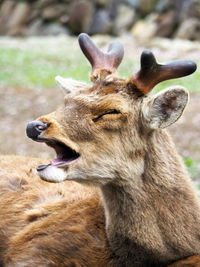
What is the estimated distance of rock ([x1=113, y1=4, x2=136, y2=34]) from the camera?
31375mm

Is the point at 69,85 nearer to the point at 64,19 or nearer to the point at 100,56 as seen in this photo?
the point at 100,56

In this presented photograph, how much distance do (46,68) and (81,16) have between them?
42.4ft

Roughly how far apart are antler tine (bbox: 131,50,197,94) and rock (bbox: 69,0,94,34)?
28.5 metres

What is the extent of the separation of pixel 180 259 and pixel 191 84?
40.0ft

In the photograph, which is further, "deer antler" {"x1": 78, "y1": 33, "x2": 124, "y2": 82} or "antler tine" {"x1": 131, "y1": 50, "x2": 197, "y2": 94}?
"deer antler" {"x1": 78, "y1": 33, "x2": 124, "y2": 82}

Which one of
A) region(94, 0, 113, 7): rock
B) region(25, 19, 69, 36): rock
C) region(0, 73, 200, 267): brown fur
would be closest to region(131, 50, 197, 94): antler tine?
region(0, 73, 200, 267): brown fur

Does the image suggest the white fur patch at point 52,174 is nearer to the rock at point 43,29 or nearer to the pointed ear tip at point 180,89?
the pointed ear tip at point 180,89

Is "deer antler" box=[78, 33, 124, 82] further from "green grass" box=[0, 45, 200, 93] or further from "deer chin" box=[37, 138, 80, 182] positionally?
"green grass" box=[0, 45, 200, 93]

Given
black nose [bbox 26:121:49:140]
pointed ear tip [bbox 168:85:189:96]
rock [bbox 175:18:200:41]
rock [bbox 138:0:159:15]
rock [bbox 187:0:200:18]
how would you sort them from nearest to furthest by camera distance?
black nose [bbox 26:121:49:140], pointed ear tip [bbox 168:85:189:96], rock [bbox 175:18:200:41], rock [bbox 187:0:200:18], rock [bbox 138:0:159:15]

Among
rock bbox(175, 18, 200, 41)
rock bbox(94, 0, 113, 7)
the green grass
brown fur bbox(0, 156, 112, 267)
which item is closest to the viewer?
brown fur bbox(0, 156, 112, 267)

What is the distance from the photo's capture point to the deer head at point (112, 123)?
402 cm

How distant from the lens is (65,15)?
110 ft

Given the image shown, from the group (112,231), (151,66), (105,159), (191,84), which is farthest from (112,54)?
(191,84)

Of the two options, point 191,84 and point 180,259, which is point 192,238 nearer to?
point 180,259
